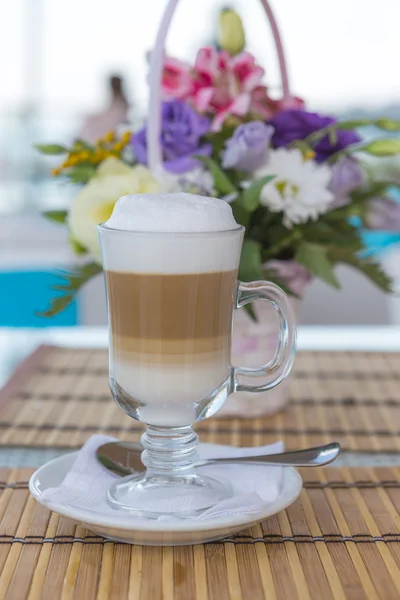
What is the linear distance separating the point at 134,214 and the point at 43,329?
37.6 inches

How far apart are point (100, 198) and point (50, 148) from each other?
0.22 meters

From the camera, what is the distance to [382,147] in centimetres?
104

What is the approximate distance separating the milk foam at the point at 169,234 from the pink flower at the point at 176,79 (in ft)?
1.50

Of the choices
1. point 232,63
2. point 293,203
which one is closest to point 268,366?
point 293,203

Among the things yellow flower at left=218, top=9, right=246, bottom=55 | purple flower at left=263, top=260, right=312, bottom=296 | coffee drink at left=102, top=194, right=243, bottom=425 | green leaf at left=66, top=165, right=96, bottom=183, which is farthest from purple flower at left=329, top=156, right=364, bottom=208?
Result: coffee drink at left=102, top=194, right=243, bottom=425

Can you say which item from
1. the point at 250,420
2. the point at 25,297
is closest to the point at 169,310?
the point at 250,420

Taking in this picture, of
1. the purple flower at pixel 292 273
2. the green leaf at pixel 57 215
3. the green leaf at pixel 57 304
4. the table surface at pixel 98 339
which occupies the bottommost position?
the table surface at pixel 98 339

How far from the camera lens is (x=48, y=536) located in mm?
629

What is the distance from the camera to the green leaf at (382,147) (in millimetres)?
1023

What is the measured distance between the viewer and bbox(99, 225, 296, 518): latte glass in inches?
25.2

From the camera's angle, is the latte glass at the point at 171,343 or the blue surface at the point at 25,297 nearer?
the latte glass at the point at 171,343

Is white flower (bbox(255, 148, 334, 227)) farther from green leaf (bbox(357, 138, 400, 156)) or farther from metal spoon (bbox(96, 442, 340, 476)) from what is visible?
metal spoon (bbox(96, 442, 340, 476))

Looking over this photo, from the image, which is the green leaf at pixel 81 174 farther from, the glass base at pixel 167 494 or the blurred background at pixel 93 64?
the blurred background at pixel 93 64

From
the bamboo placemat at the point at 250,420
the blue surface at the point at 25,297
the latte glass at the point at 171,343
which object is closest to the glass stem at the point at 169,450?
the latte glass at the point at 171,343
